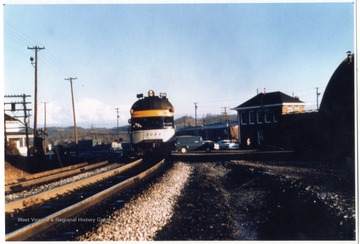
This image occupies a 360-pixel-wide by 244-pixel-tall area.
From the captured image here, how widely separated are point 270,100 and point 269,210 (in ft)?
102

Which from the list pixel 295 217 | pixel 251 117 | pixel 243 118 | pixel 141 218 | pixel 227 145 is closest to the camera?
pixel 141 218

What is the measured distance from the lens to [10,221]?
6.04 m

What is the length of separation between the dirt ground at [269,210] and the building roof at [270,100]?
86.9 feet

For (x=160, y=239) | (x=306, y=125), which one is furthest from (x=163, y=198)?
(x=306, y=125)

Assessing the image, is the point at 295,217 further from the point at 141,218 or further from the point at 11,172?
the point at 11,172

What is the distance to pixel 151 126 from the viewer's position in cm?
1670

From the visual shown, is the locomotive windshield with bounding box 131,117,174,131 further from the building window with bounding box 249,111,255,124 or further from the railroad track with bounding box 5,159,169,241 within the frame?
the building window with bounding box 249,111,255,124

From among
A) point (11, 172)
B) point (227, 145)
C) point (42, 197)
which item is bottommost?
point (42, 197)

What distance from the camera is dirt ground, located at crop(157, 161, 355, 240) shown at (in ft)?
17.7

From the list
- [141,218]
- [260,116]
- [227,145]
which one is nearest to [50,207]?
[141,218]

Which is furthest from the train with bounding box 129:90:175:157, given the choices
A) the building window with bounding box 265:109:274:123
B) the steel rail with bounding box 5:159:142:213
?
the building window with bounding box 265:109:274:123

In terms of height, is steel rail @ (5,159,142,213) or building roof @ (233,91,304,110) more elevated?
building roof @ (233,91,304,110)

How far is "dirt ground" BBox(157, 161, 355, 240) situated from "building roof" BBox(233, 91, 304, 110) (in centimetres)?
2648

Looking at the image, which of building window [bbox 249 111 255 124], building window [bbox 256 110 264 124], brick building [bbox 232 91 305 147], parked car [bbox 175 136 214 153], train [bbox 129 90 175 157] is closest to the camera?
train [bbox 129 90 175 157]
